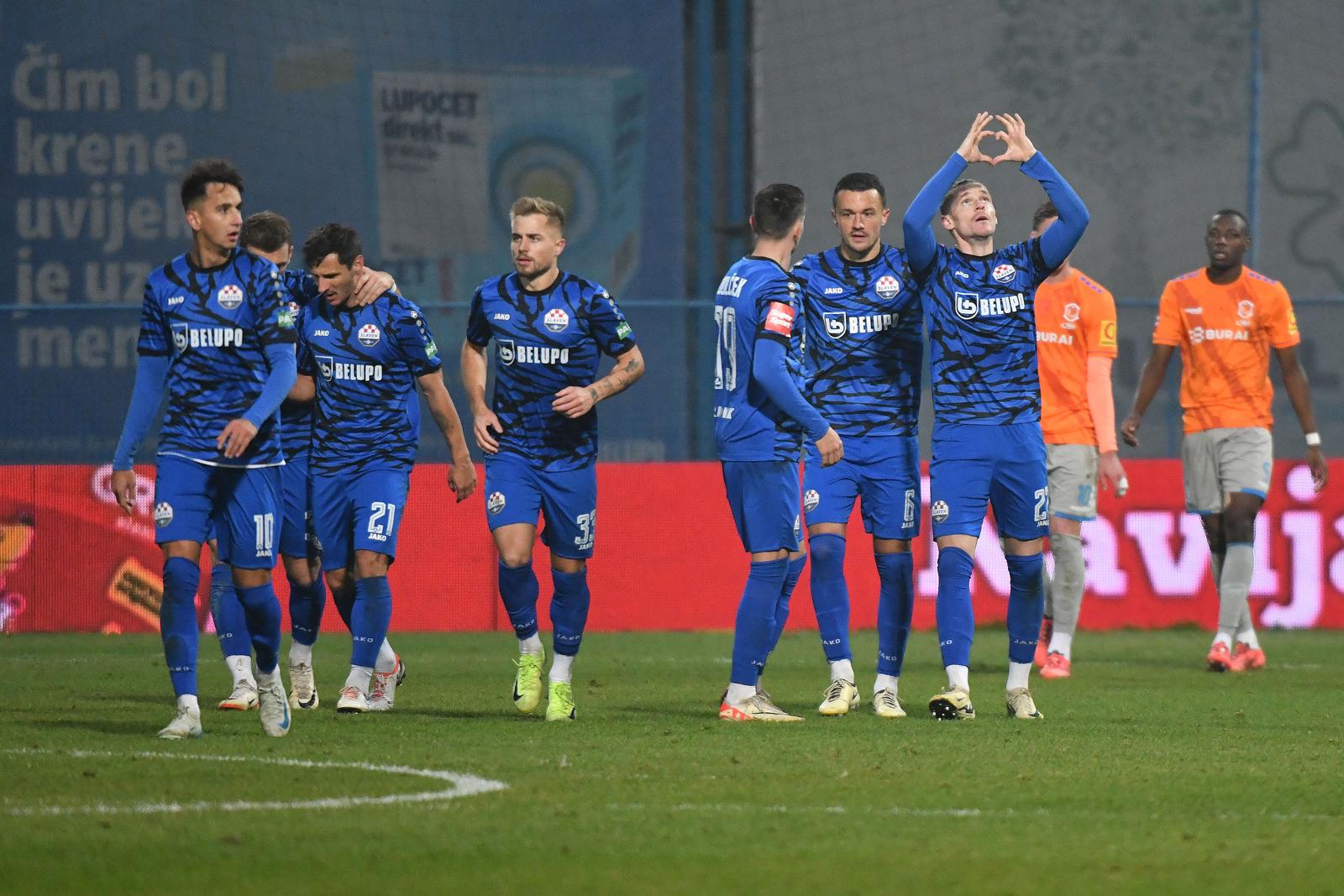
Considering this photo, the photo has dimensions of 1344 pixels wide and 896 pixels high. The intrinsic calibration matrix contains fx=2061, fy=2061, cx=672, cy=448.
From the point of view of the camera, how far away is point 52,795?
5.84 metres

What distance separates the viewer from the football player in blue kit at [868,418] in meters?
8.42

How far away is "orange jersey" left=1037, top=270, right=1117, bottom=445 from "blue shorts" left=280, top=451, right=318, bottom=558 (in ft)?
13.2

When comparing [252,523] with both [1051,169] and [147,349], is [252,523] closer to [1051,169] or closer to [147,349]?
[147,349]

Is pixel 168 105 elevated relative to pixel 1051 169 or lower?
elevated

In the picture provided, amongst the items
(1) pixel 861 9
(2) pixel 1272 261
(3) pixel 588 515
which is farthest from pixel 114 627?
(2) pixel 1272 261

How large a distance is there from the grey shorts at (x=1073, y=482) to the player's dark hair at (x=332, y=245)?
4172 millimetres

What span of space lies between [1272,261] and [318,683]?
1667 cm

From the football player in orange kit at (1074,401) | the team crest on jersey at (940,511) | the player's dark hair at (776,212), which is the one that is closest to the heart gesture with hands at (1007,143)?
the player's dark hair at (776,212)

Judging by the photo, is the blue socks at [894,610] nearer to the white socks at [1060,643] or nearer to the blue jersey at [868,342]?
the blue jersey at [868,342]

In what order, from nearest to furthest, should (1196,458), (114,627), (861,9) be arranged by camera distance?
(1196,458), (114,627), (861,9)

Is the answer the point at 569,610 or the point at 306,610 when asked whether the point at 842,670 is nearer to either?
the point at 569,610

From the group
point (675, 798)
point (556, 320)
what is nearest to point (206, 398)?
point (556, 320)

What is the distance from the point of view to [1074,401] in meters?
11.0

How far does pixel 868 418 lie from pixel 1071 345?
281 centimetres
